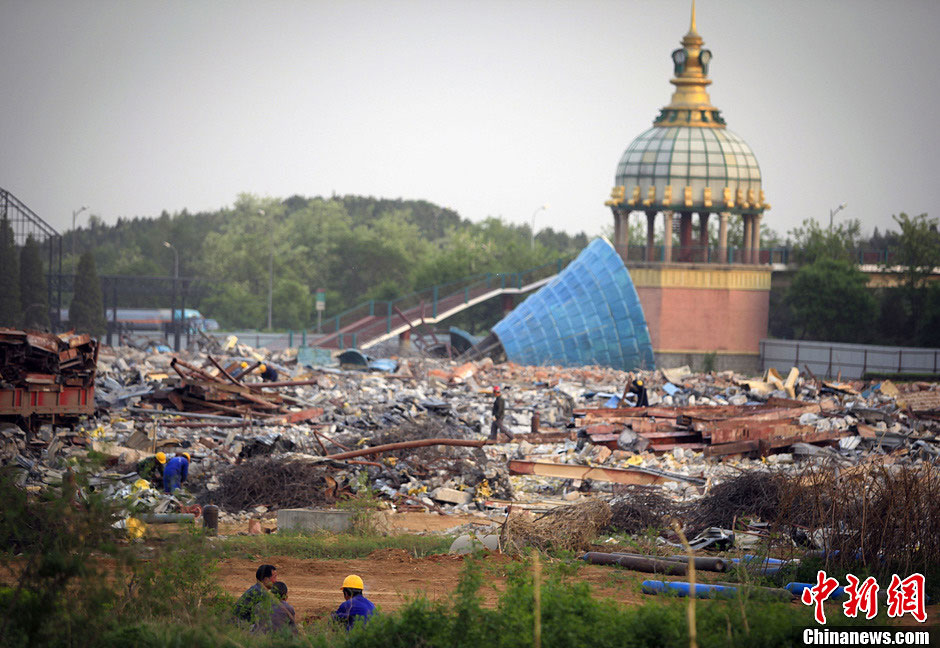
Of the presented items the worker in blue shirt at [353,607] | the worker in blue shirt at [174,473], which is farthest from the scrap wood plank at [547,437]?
the worker in blue shirt at [353,607]

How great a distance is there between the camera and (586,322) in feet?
151

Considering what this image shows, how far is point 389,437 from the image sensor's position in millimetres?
20578

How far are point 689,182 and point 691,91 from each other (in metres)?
6.24

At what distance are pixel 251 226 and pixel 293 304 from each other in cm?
2449

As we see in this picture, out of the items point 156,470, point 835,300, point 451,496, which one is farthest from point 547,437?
point 835,300

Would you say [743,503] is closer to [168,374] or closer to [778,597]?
[778,597]

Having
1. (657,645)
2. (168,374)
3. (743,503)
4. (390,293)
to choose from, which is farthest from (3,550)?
(390,293)

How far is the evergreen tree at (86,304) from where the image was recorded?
5050cm

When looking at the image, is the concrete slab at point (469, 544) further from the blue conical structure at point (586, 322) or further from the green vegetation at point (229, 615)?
the blue conical structure at point (586, 322)

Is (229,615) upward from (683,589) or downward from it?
downward

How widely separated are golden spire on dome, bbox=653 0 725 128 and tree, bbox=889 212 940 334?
11.4 meters

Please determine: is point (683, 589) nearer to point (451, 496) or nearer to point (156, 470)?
point (451, 496)

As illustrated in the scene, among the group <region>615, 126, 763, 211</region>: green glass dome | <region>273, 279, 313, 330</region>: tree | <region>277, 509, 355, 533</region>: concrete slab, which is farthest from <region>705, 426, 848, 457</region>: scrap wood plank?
<region>273, 279, 313, 330</region>: tree

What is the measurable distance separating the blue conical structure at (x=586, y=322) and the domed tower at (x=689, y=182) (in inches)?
228
